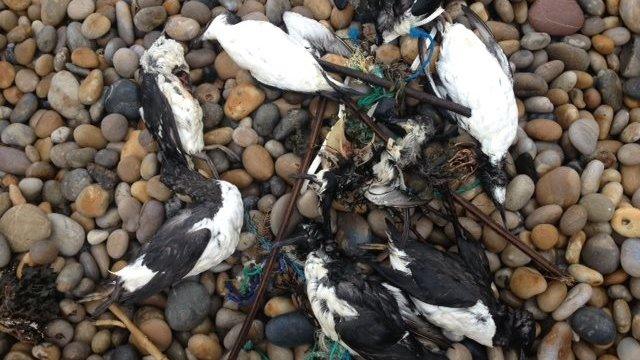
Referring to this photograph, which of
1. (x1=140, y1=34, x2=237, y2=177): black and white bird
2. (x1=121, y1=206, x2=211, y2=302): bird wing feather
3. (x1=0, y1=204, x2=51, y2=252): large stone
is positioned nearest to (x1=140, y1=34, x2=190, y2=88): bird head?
(x1=140, y1=34, x2=237, y2=177): black and white bird

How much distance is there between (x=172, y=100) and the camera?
289 centimetres

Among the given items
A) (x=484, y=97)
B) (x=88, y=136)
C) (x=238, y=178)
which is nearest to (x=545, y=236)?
(x=484, y=97)

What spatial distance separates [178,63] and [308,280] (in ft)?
5.06

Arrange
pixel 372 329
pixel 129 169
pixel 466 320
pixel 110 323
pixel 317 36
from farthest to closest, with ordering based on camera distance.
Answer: pixel 317 36
pixel 129 169
pixel 110 323
pixel 466 320
pixel 372 329

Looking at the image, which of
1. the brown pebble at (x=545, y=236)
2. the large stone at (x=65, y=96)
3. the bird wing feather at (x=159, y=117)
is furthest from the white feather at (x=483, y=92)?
the large stone at (x=65, y=96)

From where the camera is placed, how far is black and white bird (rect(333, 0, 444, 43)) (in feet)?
9.36

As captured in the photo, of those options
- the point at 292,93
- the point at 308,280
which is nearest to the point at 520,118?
the point at 292,93

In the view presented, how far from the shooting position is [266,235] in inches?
115

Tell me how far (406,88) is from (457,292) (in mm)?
1187

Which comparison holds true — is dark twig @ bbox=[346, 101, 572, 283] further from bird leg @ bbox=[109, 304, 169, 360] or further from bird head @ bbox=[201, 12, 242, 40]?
bird leg @ bbox=[109, 304, 169, 360]

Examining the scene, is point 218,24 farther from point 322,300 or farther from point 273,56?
point 322,300

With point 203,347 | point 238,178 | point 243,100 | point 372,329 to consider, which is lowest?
point 203,347

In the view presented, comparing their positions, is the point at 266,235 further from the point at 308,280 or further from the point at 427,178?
the point at 427,178

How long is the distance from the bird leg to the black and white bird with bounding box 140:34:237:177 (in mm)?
924
